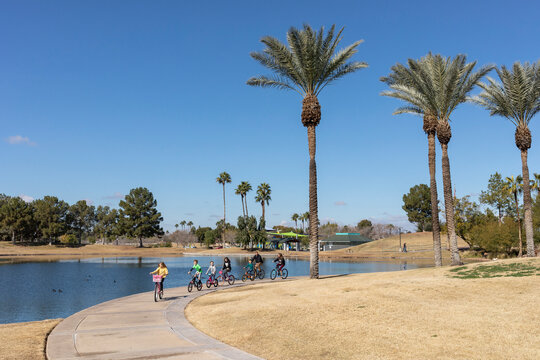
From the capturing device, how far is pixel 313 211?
29094mm

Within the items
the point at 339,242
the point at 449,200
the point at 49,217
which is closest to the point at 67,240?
the point at 49,217

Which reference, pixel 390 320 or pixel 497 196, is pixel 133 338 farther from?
pixel 497 196

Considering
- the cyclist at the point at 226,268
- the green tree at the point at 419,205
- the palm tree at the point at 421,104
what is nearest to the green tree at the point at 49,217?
the green tree at the point at 419,205

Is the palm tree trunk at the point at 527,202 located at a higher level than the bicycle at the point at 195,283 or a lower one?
higher

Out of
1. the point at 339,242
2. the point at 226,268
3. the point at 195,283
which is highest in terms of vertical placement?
the point at 226,268

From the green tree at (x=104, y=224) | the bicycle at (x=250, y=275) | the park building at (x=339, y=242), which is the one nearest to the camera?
the bicycle at (x=250, y=275)

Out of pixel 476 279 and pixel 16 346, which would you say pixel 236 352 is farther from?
pixel 476 279

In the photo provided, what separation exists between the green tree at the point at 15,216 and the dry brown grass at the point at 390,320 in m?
120

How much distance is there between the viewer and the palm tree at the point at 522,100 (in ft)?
104

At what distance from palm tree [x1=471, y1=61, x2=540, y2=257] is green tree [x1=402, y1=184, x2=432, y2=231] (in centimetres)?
8760

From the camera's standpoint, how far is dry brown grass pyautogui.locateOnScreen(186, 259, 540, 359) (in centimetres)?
1015

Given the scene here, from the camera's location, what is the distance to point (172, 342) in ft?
39.1

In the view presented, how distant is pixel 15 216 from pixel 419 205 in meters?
114

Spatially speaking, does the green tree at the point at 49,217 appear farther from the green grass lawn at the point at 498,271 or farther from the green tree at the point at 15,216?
the green grass lawn at the point at 498,271
